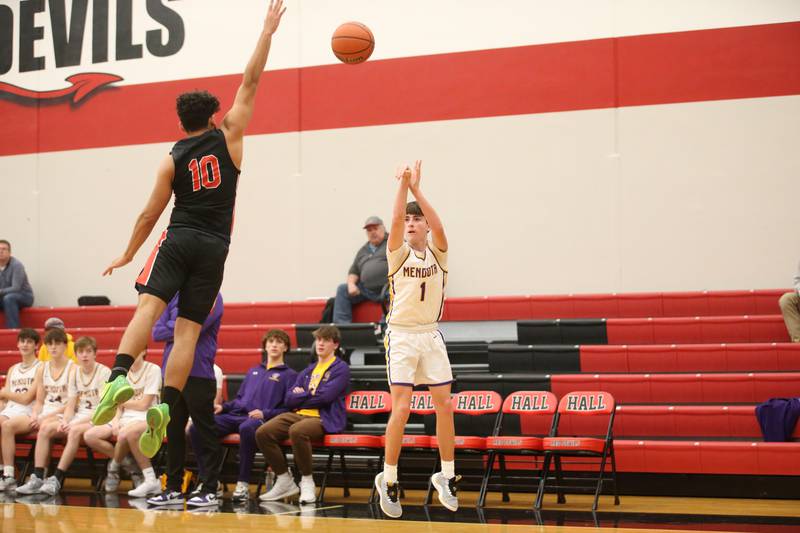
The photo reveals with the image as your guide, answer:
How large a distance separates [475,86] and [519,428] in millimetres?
4695

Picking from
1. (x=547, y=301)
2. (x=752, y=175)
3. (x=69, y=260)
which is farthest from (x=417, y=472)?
(x=69, y=260)

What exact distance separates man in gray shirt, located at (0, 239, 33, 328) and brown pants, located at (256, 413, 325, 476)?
549 cm

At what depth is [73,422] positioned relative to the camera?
777 centimetres

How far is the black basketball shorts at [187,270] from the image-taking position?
454 centimetres

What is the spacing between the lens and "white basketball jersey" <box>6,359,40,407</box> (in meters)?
8.27

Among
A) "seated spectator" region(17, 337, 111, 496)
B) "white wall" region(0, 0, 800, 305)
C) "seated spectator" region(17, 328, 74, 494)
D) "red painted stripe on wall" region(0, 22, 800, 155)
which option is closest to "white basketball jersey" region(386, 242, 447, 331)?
"seated spectator" region(17, 337, 111, 496)

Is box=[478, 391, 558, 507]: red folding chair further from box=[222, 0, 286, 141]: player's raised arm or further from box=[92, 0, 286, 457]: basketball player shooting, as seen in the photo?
box=[222, 0, 286, 141]: player's raised arm

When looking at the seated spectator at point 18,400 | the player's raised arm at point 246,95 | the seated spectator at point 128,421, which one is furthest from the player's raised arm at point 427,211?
the seated spectator at point 18,400

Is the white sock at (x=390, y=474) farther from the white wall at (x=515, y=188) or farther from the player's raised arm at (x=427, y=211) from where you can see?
the white wall at (x=515, y=188)

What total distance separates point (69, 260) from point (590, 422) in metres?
7.63

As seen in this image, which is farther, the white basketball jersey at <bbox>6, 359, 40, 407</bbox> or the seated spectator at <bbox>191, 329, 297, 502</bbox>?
the white basketball jersey at <bbox>6, 359, 40, 407</bbox>

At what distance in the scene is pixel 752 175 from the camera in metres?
9.86

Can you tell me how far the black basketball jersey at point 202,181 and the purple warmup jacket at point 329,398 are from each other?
269 centimetres

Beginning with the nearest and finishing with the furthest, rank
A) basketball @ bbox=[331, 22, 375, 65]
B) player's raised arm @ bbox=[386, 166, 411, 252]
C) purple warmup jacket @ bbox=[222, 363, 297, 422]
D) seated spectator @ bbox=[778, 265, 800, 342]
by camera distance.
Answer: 1. player's raised arm @ bbox=[386, 166, 411, 252]
2. basketball @ bbox=[331, 22, 375, 65]
3. purple warmup jacket @ bbox=[222, 363, 297, 422]
4. seated spectator @ bbox=[778, 265, 800, 342]
